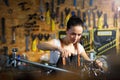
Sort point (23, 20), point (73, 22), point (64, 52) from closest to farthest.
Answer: point (64, 52) → point (73, 22) → point (23, 20)

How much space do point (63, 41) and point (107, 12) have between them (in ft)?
1.43

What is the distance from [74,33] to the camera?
171 centimetres

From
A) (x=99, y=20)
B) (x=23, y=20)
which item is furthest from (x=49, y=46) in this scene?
(x=99, y=20)

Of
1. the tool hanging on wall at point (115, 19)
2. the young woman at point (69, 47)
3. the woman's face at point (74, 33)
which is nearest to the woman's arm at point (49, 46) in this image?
the young woman at point (69, 47)

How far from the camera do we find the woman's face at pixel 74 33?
1.71 m

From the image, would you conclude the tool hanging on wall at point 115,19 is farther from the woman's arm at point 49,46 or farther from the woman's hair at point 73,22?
the woman's arm at point 49,46

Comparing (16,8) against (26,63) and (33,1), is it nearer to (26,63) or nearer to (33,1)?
(33,1)

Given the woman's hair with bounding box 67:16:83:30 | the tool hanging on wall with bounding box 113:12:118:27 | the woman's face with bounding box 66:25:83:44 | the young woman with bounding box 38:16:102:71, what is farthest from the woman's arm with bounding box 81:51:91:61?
the tool hanging on wall with bounding box 113:12:118:27

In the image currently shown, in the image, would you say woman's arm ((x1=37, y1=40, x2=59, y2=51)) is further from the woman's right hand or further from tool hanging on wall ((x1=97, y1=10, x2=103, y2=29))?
tool hanging on wall ((x1=97, y1=10, x2=103, y2=29))

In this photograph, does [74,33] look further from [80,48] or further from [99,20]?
[99,20]

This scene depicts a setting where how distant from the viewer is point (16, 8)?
6.17ft

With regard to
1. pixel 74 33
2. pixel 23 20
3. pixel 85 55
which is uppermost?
pixel 23 20

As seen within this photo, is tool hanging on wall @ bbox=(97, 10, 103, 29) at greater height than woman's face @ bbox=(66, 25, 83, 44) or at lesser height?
greater

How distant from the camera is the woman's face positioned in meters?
1.71
